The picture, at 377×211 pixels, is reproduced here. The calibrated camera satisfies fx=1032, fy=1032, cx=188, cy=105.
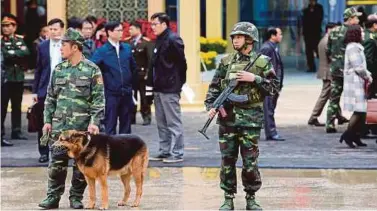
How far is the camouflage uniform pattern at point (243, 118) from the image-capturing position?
9.77 meters

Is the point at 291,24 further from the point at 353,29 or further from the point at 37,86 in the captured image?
the point at 37,86

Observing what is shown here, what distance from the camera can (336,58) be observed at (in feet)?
51.7

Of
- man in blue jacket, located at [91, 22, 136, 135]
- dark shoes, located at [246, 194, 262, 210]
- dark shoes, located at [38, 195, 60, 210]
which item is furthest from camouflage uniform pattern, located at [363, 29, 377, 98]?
dark shoes, located at [38, 195, 60, 210]

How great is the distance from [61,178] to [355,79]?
5.45m

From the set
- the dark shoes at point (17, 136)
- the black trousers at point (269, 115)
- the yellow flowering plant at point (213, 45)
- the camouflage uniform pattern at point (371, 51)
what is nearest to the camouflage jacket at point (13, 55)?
the dark shoes at point (17, 136)

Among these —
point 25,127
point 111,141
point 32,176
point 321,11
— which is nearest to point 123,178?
point 111,141

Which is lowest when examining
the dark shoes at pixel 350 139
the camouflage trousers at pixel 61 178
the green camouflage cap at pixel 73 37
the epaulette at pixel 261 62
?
the dark shoes at pixel 350 139

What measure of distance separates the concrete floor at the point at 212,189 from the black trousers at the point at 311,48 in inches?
564

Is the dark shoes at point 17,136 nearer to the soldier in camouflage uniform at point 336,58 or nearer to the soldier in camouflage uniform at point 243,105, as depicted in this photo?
the soldier in camouflage uniform at point 336,58

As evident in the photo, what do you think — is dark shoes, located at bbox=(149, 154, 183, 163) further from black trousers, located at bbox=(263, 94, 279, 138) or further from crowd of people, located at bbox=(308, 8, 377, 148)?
crowd of people, located at bbox=(308, 8, 377, 148)

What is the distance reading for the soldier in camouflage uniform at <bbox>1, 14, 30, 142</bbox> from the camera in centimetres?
1513

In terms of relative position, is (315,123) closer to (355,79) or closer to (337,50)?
(337,50)

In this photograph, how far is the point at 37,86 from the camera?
42.8 feet

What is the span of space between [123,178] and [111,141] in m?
0.49
